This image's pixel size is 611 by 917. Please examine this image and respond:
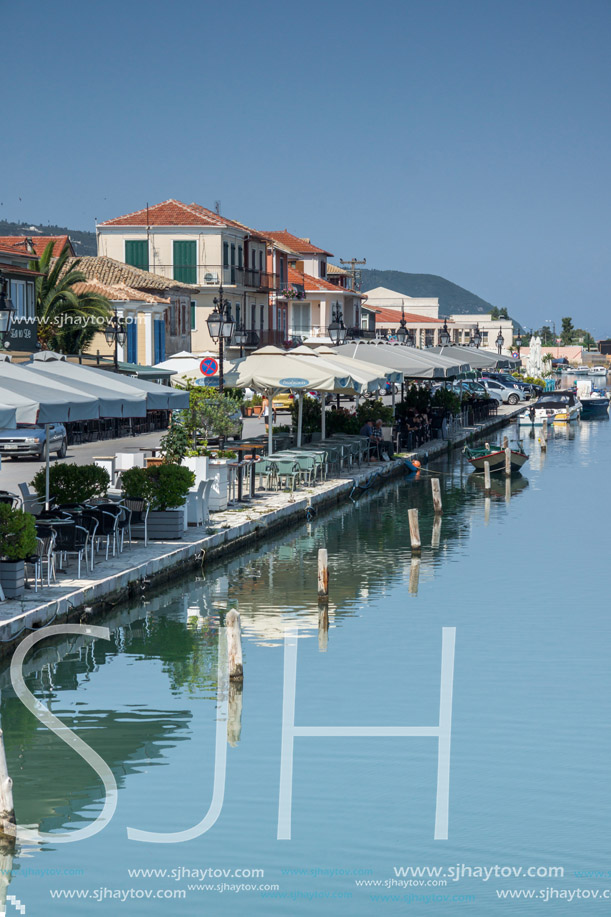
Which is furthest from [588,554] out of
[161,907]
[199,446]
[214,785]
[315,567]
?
[161,907]

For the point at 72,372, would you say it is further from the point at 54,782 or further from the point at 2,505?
the point at 54,782

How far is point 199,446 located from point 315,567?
4.65 metres

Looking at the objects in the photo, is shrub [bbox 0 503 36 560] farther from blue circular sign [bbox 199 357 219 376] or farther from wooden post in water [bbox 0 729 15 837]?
blue circular sign [bbox 199 357 219 376]

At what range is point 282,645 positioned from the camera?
16.2 meters

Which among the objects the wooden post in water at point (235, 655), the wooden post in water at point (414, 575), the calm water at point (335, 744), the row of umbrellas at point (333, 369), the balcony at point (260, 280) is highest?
the balcony at point (260, 280)

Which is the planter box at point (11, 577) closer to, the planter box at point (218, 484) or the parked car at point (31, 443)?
the planter box at point (218, 484)

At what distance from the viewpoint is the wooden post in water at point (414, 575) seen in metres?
20.8

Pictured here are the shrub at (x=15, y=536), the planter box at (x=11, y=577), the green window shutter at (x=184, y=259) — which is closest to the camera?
the shrub at (x=15, y=536)

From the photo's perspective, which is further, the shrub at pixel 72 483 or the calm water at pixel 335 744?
the shrub at pixel 72 483

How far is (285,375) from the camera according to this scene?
2836 centimetres

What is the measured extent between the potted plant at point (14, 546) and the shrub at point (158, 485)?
16.4 feet

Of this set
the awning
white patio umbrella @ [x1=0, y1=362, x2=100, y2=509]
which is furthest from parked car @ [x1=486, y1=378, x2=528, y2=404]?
white patio umbrella @ [x1=0, y1=362, x2=100, y2=509]

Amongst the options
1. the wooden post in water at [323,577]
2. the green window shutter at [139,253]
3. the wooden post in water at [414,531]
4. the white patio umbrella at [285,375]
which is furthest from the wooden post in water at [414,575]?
the green window shutter at [139,253]

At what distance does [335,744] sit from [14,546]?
495cm
